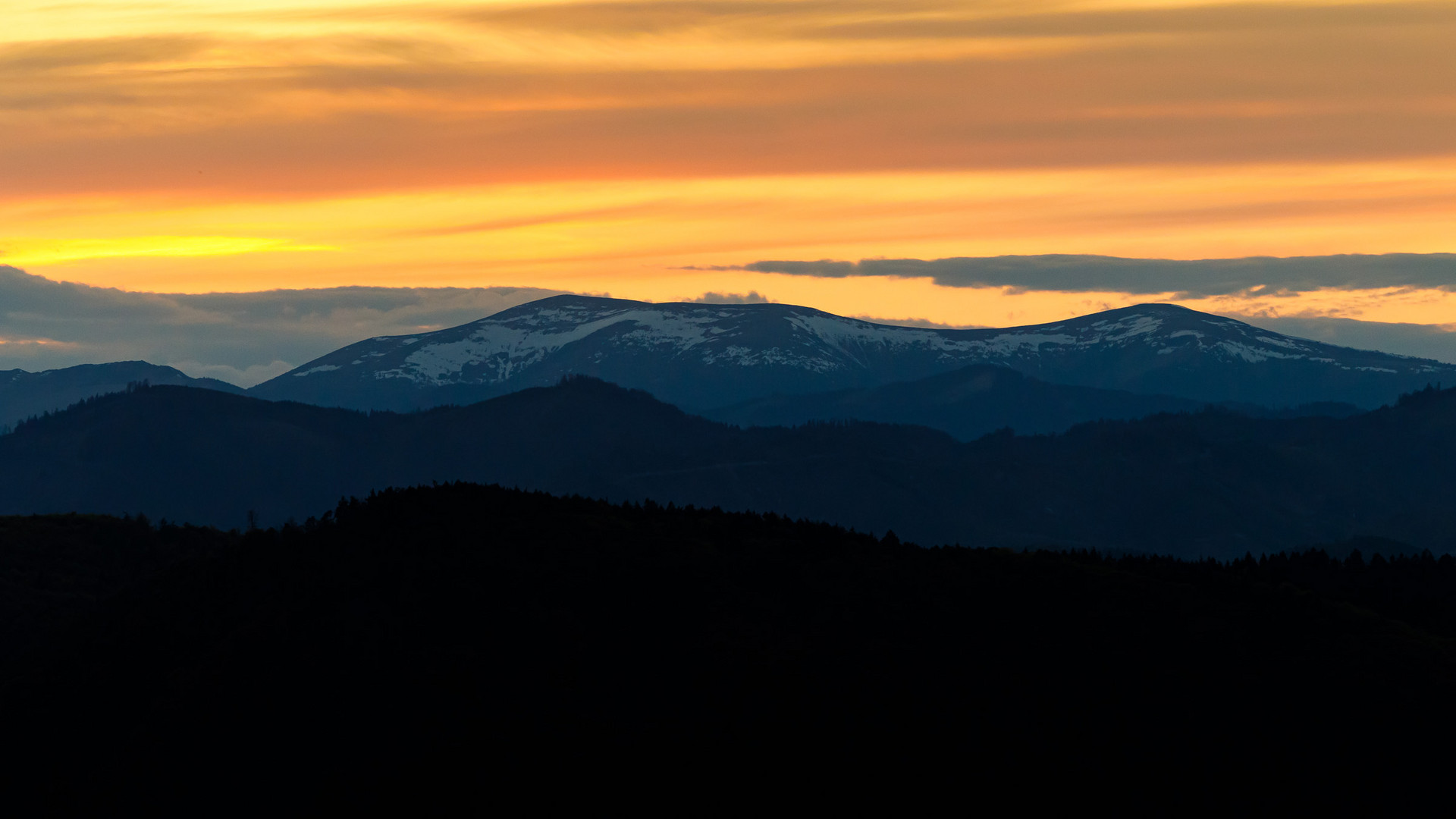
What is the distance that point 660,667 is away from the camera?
148 metres

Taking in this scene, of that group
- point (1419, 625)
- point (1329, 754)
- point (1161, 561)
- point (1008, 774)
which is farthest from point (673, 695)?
point (1419, 625)

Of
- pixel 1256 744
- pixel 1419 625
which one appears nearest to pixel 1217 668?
pixel 1256 744

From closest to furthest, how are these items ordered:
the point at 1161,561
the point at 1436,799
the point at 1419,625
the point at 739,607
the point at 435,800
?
1. the point at 435,800
2. the point at 1436,799
3. the point at 739,607
4. the point at 1419,625
5. the point at 1161,561

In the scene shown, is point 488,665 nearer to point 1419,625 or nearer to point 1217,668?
point 1217,668

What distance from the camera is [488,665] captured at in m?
146

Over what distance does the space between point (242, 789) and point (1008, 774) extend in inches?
2397

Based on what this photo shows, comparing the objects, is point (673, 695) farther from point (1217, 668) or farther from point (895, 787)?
point (1217, 668)

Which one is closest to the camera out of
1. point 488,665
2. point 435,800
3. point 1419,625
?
point 435,800

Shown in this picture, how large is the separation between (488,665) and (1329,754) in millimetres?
71936

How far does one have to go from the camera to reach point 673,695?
143125mm

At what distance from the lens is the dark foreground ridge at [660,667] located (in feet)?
445

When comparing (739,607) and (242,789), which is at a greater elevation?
(739,607)

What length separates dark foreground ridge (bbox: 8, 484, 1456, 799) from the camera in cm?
13575

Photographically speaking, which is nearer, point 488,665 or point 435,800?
point 435,800
